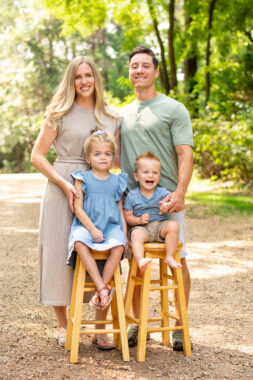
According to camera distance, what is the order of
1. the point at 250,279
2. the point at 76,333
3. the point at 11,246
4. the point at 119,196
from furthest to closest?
the point at 11,246 < the point at 250,279 < the point at 119,196 < the point at 76,333

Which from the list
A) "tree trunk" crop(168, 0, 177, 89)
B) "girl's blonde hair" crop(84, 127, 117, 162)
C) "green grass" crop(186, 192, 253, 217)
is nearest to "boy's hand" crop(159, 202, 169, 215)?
"girl's blonde hair" crop(84, 127, 117, 162)

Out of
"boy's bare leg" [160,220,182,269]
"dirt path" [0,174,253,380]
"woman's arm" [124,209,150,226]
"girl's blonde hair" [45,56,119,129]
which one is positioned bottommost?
"dirt path" [0,174,253,380]

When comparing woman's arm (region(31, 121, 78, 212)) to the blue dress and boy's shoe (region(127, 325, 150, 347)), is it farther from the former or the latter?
boy's shoe (region(127, 325, 150, 347))

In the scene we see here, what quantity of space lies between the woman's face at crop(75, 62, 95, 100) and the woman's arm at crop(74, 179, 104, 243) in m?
0.66

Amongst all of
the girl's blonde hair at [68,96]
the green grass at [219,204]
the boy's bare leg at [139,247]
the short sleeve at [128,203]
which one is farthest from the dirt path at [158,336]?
the green grass at [219,204]

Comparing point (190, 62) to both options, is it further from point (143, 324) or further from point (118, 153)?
point (143, 324)

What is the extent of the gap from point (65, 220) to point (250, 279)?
Result: 286 centimetres

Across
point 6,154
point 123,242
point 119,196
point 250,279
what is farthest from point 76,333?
point 6,154

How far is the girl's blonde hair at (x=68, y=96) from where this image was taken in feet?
11.7

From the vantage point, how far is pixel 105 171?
352 centimetres

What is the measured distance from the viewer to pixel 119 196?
3521mm

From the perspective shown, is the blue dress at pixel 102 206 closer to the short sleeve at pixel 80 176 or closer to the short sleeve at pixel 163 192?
the short sleeve at pixel 80 176

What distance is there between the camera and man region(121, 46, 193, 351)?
11.8ft

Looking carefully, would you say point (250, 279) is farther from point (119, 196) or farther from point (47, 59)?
point (47, 59)
